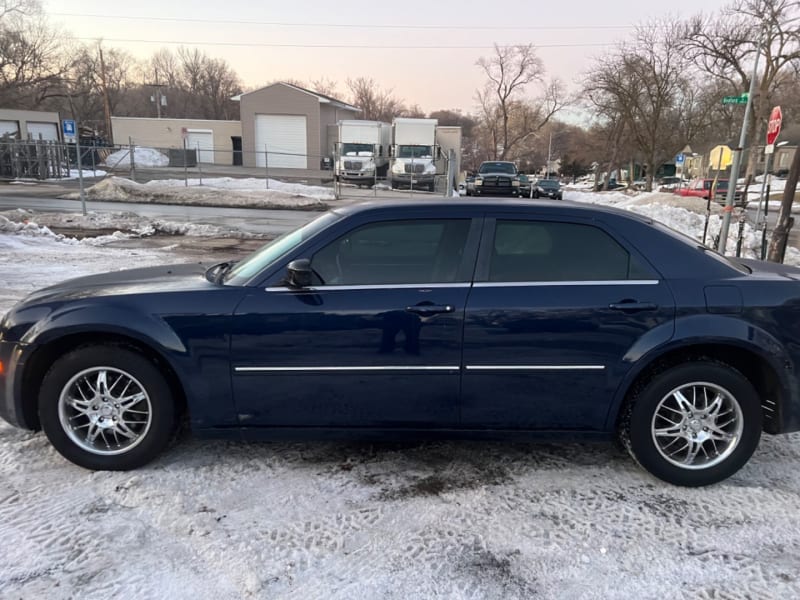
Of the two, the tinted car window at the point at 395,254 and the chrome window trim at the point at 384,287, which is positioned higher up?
the tinted car window at the point at 395,254

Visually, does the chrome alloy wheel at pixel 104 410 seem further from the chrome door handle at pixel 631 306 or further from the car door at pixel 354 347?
the chrome door handle at pixel 631 306

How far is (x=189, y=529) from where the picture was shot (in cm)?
286

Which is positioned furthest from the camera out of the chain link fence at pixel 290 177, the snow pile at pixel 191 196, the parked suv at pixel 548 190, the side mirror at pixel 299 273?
the parked suv at pixel 548 190

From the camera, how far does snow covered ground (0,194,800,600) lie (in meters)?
2.52

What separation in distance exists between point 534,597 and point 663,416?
56.5 inches

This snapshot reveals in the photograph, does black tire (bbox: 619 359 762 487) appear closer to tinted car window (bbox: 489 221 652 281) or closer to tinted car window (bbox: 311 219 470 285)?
tinted car window (bbox: 489 221 652 281)

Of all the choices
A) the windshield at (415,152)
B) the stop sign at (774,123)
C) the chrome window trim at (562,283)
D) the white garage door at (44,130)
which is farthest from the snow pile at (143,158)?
the chrome window trim at (562,283)

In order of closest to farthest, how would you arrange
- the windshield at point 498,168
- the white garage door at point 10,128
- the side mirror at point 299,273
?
the side mirror at point 299,273
the windshield at point 498,168
the white garage door at point 10,128

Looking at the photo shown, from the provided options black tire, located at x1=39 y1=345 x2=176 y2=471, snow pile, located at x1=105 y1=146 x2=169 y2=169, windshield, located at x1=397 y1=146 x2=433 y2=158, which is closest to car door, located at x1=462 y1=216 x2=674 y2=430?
black tire, located at x1=39 y1=345 x2=176 y2=471

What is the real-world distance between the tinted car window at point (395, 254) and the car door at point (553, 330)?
0.20 metres

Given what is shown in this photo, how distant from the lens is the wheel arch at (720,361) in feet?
10.7

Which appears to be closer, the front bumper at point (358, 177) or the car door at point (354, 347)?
the car door at point (354, 347)

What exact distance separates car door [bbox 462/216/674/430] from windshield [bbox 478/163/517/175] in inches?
1037

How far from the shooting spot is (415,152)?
30016 mm
